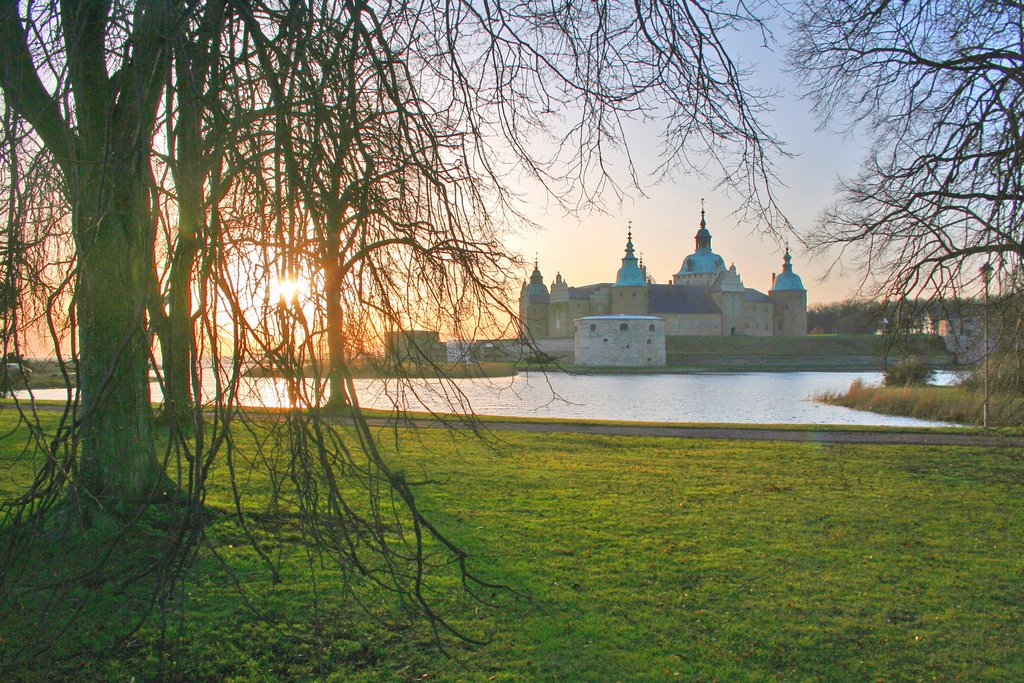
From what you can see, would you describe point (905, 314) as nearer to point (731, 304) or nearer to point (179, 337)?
point (179, 337)

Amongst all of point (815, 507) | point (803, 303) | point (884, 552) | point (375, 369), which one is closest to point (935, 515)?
point (815, 507)

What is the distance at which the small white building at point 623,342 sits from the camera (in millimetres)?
55875

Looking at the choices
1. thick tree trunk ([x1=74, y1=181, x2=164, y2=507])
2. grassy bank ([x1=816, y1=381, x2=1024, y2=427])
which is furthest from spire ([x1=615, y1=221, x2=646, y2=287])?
thick tree trunk ([x1=74, y1=181, x2=164, y2=507])

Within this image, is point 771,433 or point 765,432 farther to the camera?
point 765,432

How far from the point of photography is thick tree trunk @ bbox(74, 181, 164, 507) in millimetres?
1893

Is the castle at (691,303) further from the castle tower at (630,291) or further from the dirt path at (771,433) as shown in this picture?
the dirt path at (771,433)

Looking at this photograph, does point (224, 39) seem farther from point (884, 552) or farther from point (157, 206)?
point (884, 552)

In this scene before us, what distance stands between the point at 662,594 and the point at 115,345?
301 cm

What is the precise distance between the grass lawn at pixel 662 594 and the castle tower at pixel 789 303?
6485cm

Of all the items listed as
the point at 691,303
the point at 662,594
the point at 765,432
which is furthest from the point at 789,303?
the point at 662,594

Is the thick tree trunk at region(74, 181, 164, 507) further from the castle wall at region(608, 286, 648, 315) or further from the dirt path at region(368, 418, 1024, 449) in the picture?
the castle wall at region(608, 286, 648, 315)

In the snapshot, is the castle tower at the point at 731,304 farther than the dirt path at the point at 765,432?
Yes

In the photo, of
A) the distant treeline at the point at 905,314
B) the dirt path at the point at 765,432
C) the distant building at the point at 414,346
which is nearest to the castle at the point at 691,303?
the dirt path at the point at 765,432

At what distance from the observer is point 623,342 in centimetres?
5631
